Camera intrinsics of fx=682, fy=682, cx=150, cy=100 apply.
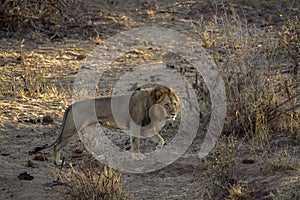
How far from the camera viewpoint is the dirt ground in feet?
21.1

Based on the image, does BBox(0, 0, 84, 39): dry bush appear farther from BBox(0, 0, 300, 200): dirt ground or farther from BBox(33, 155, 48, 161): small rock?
BBox(33, 155, 48, 161): small rock

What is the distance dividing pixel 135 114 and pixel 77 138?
995 millimetres

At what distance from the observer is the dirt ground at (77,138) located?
6441 millimetres

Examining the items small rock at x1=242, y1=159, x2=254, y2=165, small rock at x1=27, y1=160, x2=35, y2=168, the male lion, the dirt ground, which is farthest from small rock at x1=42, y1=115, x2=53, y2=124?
small rock at x1=242, y1=159, x2=254, y2=165

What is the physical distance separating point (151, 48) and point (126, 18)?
211 centimetres

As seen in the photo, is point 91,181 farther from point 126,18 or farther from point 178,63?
point 126,18

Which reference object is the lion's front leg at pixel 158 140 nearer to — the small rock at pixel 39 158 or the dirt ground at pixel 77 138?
the dirt ground at pixel 77 138

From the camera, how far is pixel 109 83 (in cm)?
1080

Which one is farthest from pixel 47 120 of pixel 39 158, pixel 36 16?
pixel 36 16

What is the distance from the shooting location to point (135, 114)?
7508 millimetres

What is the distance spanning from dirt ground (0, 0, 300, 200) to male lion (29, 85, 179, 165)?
354 millimetres

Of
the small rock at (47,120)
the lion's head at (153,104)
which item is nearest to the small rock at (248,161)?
the lion's head at (153,104)

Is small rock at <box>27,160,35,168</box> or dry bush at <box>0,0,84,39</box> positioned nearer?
small rock at <box>27,160,35,168</box>

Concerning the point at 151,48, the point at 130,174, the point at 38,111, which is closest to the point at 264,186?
the point at 130,174
